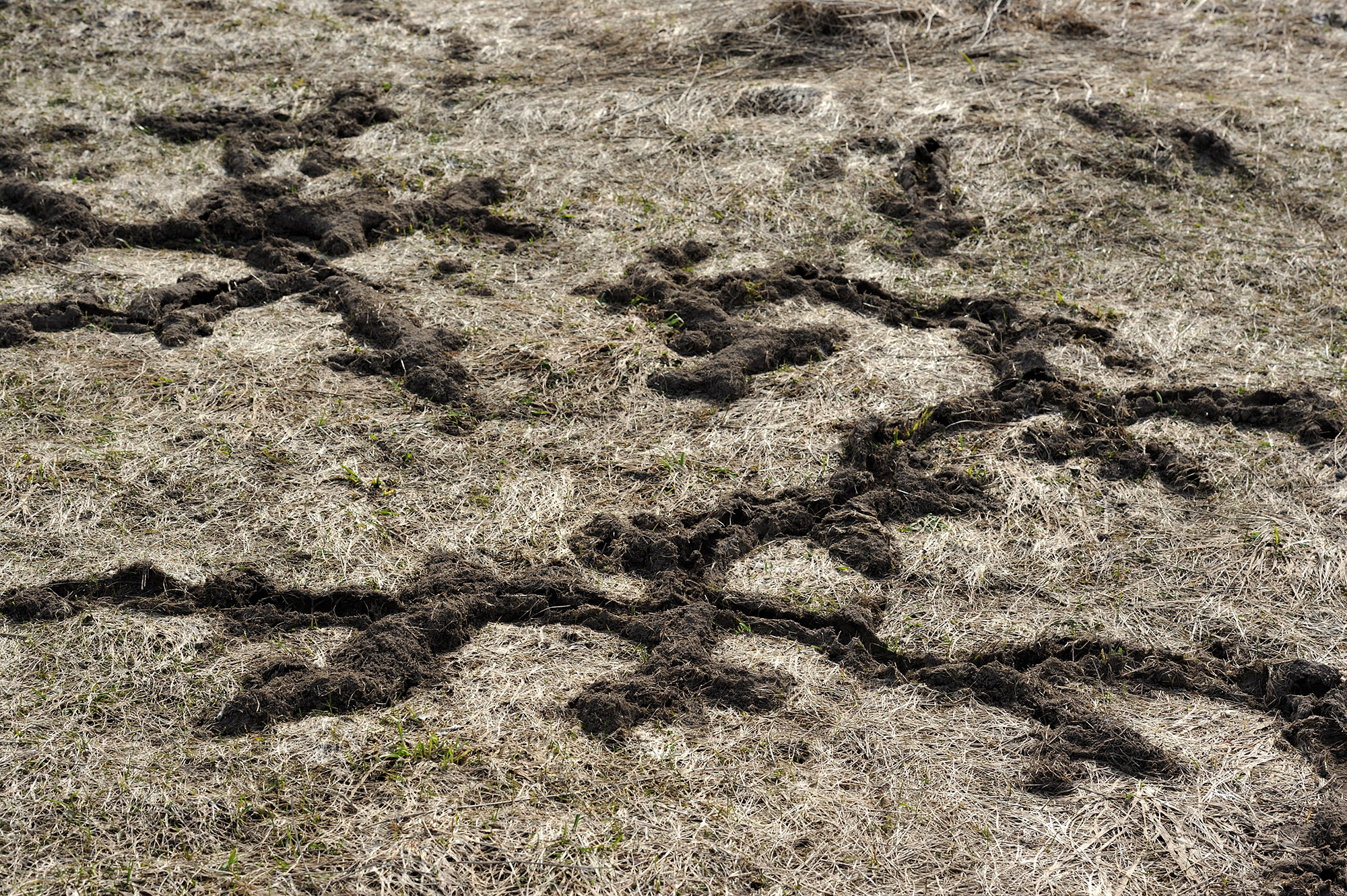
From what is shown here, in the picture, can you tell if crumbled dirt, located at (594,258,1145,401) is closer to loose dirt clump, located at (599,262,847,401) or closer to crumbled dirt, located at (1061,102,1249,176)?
loose dirt clump, located at (599,262,847,401)

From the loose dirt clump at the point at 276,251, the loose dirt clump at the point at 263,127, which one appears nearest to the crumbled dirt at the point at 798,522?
the loose dirt clump at the point at 276,251

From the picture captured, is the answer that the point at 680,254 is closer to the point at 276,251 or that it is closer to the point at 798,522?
the point at 798,522

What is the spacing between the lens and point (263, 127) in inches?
221

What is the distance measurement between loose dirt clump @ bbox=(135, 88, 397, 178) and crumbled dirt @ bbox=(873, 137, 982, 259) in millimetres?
2923

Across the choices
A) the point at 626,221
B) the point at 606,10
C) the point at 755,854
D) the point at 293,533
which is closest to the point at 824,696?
the point at 755,854

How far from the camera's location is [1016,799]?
281cm

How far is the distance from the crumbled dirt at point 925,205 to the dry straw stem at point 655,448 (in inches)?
3.6

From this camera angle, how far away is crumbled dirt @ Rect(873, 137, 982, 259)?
195 inches

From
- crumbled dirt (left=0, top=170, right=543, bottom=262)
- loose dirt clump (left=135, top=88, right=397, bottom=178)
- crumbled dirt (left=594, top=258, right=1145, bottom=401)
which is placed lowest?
crumbled dirt (left=594, top=258, right=1145, bottom=401)

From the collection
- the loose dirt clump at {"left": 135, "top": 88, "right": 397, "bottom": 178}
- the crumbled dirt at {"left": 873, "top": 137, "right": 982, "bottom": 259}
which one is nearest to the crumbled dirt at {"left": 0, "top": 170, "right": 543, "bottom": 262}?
the loose dirt clump at {"left": 135, "top": 88, "right": 397, "bottom": 178}

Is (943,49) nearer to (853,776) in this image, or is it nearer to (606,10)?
(606,10)

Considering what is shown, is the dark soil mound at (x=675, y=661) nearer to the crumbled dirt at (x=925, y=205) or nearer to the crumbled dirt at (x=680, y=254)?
the crumbled dirt at (x=680, y=254)

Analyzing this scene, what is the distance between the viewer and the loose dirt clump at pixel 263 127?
5367mm

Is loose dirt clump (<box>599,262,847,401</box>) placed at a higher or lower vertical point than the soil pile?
lower
